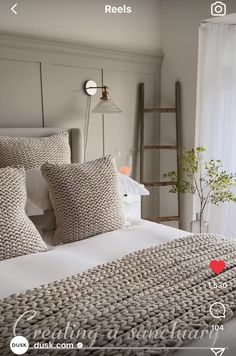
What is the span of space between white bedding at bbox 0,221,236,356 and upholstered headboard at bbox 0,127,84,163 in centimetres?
63

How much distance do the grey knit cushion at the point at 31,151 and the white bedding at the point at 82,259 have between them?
17.9 inches

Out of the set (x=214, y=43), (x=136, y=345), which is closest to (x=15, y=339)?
(x=136, y=345)

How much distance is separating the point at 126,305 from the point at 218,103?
168cm

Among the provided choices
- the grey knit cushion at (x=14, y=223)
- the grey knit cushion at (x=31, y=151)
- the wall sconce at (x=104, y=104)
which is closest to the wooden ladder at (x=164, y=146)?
the wall sconce at (x=104, y=104)

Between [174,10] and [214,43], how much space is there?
313 mm

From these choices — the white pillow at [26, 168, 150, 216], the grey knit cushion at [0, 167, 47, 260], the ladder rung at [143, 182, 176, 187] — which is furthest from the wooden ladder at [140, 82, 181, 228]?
the grey knit cushion at [0, 167, 47, 260]

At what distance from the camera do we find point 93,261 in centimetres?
112

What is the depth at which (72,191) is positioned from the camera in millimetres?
1331

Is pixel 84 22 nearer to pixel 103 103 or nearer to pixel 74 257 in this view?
pixel 103 103

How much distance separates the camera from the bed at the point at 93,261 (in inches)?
27.7

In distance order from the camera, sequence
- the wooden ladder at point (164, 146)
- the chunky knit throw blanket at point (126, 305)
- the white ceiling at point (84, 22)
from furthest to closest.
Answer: the wooden ladder at point (164, 146) → the white ceiling at point (84, 22) → the chunky knit throw blanket at point (126, 305)

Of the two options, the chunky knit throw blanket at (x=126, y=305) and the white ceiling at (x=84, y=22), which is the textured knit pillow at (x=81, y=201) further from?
the white ceiling at (x=84, y=22)

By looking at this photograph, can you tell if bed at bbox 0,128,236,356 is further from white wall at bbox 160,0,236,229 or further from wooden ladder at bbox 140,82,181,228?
white wall at bbox 160,0,236,229

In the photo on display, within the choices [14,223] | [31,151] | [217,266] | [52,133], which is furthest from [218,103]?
[14,223]
